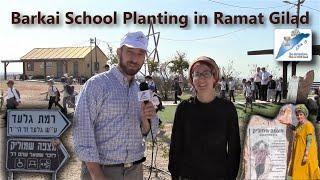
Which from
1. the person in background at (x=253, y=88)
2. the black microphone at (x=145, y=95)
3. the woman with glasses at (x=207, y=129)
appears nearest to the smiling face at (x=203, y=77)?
the woman with glasses at (x=207, y=129)

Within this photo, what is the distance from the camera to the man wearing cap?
10.4ft

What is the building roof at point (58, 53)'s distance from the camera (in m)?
56.5

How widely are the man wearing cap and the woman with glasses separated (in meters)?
→ 0.28

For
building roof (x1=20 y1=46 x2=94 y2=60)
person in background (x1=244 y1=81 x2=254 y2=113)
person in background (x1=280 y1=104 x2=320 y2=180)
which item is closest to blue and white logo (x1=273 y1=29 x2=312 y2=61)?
person in background (x1=244 y1=81 x2=254 y2=113)

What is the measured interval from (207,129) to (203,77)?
0.35 meters

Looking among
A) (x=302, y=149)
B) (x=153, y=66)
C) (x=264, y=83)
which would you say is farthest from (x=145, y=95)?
(x=153, y=66)

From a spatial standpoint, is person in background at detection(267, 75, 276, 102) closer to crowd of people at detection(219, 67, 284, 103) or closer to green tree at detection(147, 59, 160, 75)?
crowd of people at detection(219, 67, 284, 103)

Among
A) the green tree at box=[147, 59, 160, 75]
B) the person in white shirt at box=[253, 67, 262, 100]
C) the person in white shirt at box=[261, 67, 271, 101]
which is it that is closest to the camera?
the person in white shirt at box=[261, 67, 271, 101]

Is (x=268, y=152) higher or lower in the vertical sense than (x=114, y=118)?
lower

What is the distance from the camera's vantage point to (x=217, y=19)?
12.5m

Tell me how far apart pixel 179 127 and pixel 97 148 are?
59cm

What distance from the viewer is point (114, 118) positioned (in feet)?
10.6

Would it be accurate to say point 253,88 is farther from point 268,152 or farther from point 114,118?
point 114,118

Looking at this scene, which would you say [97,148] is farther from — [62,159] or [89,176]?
[62,159]
